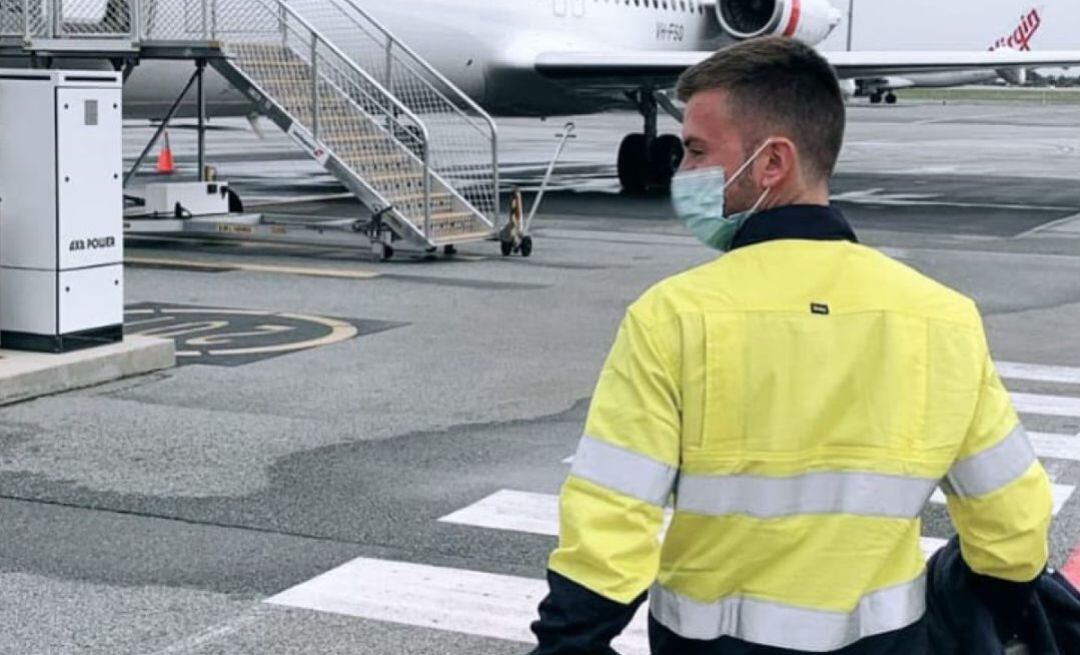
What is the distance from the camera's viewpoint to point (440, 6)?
69.8 ft

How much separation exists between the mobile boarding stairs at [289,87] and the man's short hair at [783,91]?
40.5ft

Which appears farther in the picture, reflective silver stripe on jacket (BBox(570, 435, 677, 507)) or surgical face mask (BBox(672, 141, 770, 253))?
surgical face mask (BBox(672, 141, 770, 253))

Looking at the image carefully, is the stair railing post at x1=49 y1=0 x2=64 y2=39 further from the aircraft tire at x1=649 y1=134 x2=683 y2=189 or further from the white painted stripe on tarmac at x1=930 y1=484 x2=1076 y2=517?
the aircraft tire at x1=649 y1=134 x2=683 y2=189

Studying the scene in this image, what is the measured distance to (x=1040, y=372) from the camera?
10.3m

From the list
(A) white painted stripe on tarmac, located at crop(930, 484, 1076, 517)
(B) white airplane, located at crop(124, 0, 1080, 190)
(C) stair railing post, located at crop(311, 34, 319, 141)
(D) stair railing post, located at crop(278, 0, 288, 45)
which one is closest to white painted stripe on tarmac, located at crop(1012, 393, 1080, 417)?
(A) white painted stripe on tarmac, located at crop(930, 484, 1076, 517)

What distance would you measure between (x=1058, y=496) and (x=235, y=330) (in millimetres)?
5997

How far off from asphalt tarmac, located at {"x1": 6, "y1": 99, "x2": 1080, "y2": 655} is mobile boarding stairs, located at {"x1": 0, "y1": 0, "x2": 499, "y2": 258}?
36cm

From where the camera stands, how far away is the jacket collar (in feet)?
8.46

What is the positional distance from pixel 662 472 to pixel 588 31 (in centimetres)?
2373

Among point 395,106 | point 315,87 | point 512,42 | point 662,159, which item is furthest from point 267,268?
point 662,159

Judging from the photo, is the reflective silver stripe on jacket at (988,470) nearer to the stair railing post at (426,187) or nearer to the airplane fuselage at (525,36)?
the stair railing post at (426,187)

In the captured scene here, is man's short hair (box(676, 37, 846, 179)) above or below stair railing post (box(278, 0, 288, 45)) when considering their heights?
below

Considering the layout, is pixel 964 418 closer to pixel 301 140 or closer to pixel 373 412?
pixel 373 412

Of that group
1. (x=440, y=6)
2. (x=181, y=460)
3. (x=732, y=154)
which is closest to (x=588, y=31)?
(x=440, y=6)
